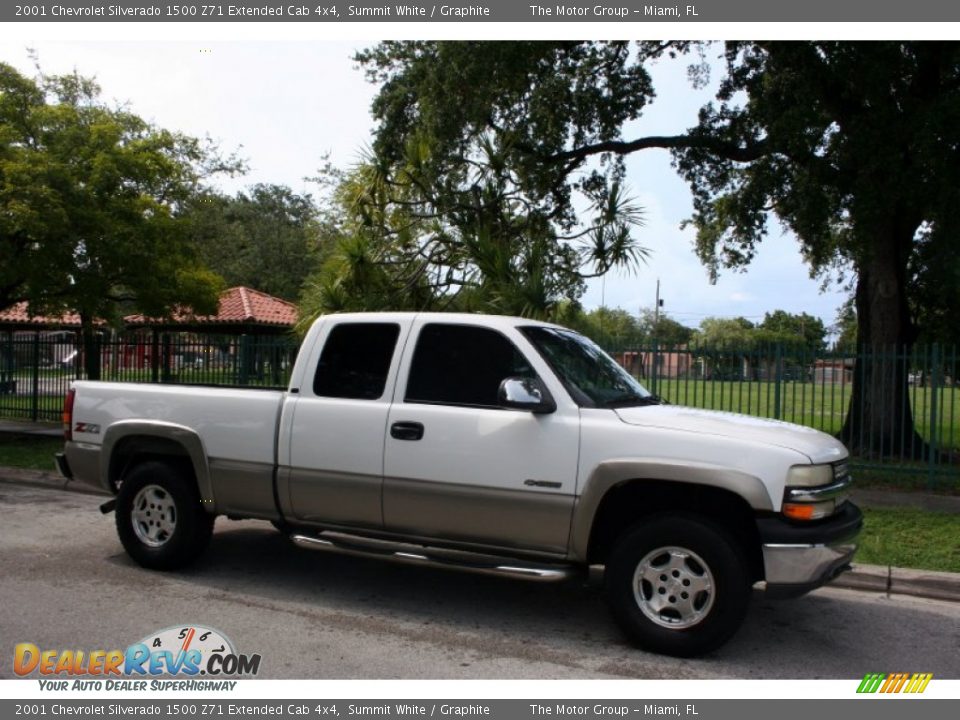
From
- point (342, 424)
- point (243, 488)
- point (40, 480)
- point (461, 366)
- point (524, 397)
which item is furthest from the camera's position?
point (40, 480)

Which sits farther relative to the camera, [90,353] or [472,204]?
[90,353]

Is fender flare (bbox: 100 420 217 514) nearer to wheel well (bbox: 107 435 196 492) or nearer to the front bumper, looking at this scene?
wheel well (bbox: 107 435 196 492)

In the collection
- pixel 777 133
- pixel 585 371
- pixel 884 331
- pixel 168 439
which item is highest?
pixel 777 133

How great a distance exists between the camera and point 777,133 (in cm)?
1184

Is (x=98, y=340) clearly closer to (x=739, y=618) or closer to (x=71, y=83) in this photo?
(x=71, y=83)

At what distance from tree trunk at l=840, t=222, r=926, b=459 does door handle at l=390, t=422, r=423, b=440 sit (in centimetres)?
923

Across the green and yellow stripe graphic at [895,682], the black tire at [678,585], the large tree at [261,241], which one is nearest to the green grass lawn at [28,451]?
the black tire at [678,585]

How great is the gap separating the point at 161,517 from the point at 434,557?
2.50 metres

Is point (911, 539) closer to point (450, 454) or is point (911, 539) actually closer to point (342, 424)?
point (450, 454)

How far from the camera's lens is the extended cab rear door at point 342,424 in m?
5.72

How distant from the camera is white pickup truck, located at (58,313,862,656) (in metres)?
4.85

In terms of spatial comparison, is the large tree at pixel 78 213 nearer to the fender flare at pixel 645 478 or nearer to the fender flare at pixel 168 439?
the fender flare at pixel 168 439

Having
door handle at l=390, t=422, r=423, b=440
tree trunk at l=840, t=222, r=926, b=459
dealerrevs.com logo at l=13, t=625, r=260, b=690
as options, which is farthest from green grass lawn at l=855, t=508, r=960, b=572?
dealerrevs.com logo at l=13, t=625, r=260, b=690

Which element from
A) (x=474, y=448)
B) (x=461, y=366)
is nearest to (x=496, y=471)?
(x=474, y=448)
